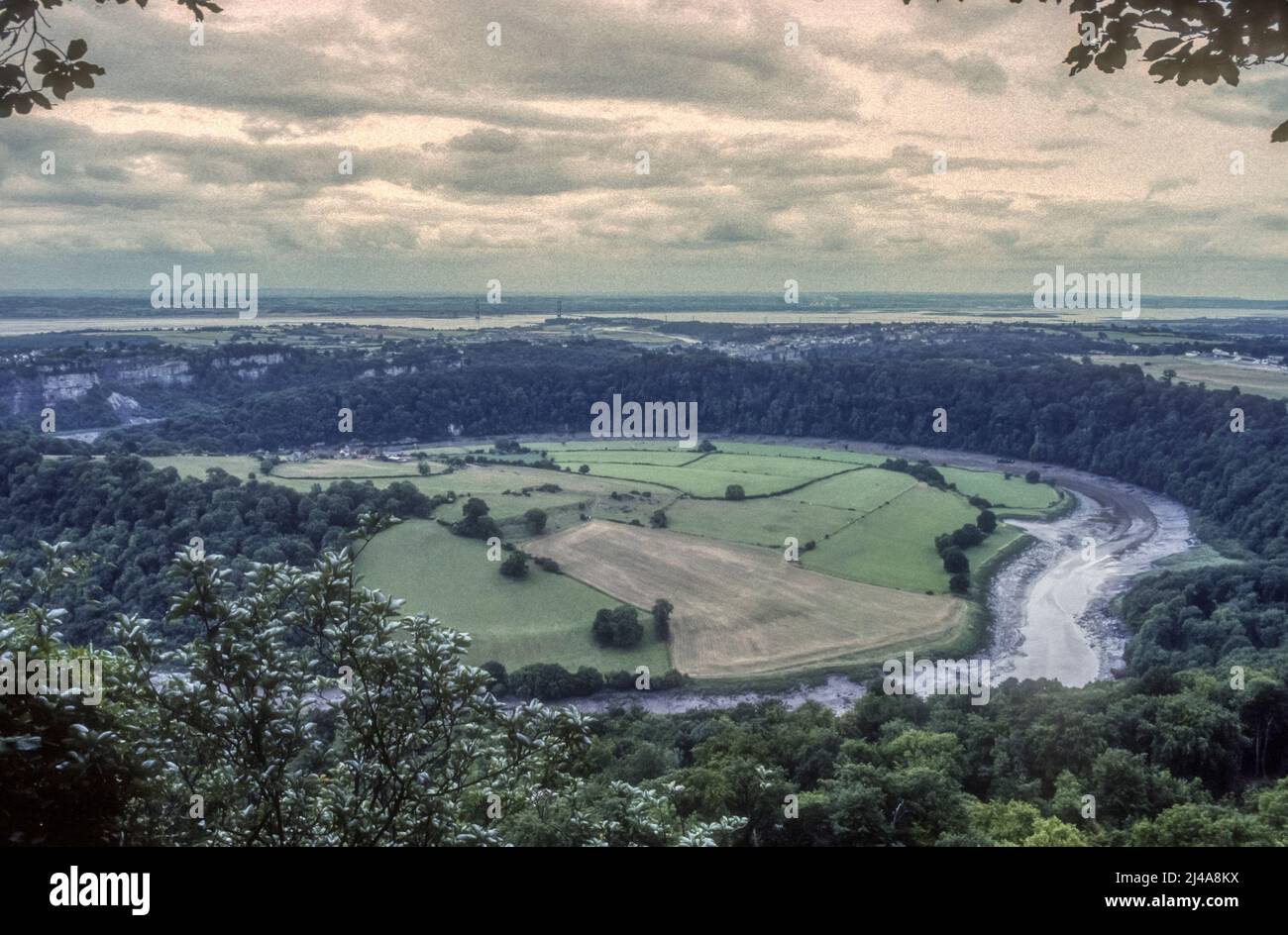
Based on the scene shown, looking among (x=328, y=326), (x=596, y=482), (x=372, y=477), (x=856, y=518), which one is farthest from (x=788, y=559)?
(x=328, y=326)

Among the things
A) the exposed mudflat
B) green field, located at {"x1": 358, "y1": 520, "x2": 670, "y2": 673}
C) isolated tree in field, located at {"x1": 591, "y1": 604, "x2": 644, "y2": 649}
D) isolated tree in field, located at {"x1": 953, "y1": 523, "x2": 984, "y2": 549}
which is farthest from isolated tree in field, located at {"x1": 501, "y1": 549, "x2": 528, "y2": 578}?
isolated tree in field, located at {"x1": 953, "y1": 523, "x2": 984, "y2": 549}

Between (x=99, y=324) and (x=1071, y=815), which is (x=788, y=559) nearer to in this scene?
(x=1071, y=815)

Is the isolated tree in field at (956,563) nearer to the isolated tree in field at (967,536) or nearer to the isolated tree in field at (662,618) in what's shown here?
the isolated tree in field at (967,536)

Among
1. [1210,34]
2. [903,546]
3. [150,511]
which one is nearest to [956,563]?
[903,546]

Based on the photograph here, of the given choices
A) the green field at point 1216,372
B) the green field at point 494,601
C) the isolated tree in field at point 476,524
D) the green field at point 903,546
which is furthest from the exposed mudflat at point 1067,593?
the isolated tree in field at point 476,524
